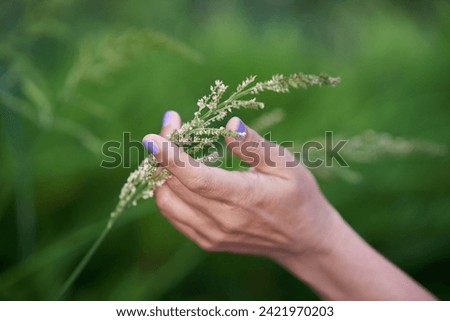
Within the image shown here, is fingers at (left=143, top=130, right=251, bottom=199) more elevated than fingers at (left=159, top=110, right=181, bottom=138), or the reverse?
fingers at (left=159, top=110, right=181, bottom=138)

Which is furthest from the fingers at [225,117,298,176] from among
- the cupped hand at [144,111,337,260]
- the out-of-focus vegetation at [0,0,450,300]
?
the out-of-focus vegetation at [0,0,450,300]

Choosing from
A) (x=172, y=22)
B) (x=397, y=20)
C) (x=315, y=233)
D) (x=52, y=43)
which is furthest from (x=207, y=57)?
(x=315, y=233)

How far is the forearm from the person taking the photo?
629 millimetres

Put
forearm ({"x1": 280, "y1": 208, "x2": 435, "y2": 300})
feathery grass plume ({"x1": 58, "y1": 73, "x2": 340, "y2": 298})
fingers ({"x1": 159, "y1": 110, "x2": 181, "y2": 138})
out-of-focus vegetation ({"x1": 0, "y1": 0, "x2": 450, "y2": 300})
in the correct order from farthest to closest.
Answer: out-of-focus vegetation ({"x1": 0, "y1": 0, "x2": 450, "y2": 300})
forearm ({"x1": 280, "y1": 208, "x2": 435, "y2": 300})
fingers ({"x1": 159, "y1": 110, "x2": 181, "y2": 138})
feathery grass plume ({"x1": 58, "y1": 73, "x2": 340, "y2": 298})

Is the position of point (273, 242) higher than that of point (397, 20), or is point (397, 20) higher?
point (397, 20)

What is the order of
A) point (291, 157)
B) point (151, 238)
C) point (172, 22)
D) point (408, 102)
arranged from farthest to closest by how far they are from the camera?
1. point (172, 22)
2. point (408, 102)
3. point (151, 238)
4. point (291, 157)

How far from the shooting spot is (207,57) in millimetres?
1006

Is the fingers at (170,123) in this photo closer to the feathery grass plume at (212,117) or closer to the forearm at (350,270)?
the feathery grass plume at (212,117)

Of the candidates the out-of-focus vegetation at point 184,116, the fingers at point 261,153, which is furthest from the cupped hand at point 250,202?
the out-of-focus vegetation at point 184,116

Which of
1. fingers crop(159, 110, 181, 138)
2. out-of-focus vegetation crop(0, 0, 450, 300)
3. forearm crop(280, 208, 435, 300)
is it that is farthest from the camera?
out-of-focus vegetation crop(0, 0, 450, 300)

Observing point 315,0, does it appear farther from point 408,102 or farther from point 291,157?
point 291,157

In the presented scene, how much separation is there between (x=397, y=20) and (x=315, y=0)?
0.16 m

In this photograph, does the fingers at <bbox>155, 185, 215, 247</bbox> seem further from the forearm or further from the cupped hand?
the forearm

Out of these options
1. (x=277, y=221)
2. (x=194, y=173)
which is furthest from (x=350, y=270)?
(x=194, y=173)
